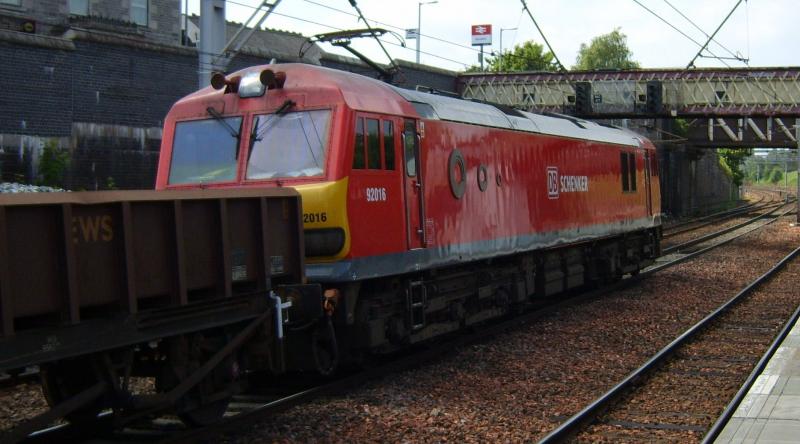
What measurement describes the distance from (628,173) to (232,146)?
1204cm

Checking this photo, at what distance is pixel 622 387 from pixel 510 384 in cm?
124

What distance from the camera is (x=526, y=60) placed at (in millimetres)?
71250

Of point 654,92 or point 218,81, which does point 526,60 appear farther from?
point 218,81

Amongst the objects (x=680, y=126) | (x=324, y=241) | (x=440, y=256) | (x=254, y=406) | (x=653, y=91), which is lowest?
(x=254, y=406)

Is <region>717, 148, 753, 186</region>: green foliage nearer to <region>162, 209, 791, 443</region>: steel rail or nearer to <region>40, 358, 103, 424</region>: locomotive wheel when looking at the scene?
<region>162, 209, 791, 443</region>: steel rail

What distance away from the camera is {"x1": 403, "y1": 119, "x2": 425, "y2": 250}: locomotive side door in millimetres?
10594

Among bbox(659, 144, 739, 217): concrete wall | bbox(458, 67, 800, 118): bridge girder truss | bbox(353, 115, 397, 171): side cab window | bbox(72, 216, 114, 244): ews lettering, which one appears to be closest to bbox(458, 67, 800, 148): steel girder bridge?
bbox(458, 67, 800, 118): bridge girder truss

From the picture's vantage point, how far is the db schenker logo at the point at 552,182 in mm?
15227

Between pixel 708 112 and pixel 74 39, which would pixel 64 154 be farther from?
pixel 708 112

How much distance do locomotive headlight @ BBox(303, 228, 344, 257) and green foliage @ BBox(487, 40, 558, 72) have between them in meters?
59.2

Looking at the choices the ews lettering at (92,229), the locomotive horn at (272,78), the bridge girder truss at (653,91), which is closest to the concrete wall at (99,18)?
the bridge girder truss at (653,91)

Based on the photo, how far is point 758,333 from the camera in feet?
44.9

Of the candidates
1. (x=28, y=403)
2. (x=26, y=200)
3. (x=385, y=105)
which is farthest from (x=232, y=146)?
(x=26, y=200)

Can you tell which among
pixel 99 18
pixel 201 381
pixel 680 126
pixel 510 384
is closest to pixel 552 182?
pixel 510 384
